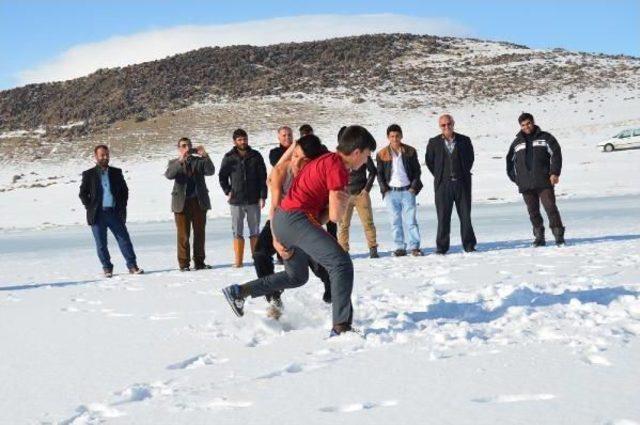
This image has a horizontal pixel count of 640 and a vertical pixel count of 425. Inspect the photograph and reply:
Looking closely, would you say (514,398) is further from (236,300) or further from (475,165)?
(475,165)

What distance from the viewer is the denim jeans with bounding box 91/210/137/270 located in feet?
33.7

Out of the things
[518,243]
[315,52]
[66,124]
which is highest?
[315,52]

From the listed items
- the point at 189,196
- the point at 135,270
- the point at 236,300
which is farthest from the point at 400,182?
the point at 236,300

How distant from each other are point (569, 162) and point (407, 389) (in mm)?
27702

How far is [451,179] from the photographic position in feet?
35.0

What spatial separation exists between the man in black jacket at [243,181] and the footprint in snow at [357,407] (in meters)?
6.38

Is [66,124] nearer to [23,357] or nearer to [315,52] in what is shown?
[315,52]

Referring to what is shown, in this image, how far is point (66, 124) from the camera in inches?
2435

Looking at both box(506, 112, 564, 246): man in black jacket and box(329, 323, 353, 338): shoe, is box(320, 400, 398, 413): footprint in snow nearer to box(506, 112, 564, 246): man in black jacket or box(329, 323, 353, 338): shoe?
box(329, 323, 353, 338): shoe

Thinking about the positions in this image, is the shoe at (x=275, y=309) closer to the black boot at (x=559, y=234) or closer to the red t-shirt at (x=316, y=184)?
the red t-shirt at (x=316, y=184)

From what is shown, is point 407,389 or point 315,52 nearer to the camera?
point 407,389

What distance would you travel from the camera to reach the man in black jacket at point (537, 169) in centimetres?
1060

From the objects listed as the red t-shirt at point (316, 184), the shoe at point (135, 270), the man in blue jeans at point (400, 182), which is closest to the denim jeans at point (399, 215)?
the man in blue jeans at point (400, 182)

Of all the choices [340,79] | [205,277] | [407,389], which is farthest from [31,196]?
[340,79]
